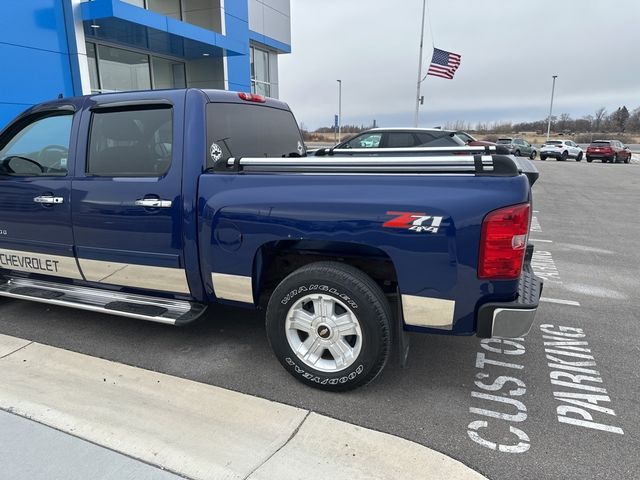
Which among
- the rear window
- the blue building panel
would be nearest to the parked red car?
the blue building panel

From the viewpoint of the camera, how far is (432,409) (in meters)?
2.87

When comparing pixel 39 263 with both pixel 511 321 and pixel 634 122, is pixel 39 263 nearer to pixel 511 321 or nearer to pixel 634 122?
pixel 511 321

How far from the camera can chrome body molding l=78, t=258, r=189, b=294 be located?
3381 mm

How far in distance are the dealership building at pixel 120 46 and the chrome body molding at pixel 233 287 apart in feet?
15.3

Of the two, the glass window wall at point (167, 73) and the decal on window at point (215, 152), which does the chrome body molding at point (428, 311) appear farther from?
the glass window wall at point (167, 73)

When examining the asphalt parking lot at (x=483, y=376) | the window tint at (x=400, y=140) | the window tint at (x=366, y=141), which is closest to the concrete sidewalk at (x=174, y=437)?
the asphalt parking lot at (x=483, y=376)

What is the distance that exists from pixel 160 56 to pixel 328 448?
53.8 ft

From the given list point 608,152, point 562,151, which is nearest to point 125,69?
point 562,151

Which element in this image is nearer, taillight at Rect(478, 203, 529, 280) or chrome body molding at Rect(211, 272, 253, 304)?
taillight at Rect(478, 203, 529, 280)

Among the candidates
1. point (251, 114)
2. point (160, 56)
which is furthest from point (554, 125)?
point (251, 114)

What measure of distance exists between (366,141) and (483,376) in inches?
346

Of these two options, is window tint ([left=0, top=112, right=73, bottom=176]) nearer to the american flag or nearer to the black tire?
the black tire

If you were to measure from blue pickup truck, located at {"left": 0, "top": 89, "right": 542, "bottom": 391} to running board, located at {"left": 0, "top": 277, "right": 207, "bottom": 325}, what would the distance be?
0.7 inches

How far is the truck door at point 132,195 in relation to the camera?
10.7 feet
